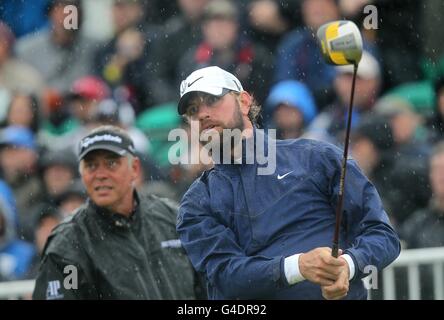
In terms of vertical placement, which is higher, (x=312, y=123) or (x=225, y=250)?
(x=312, y=123)

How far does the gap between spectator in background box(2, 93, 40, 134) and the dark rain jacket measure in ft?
11.9

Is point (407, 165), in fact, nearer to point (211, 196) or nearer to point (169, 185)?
point (169, 185)

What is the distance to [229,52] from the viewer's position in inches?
421

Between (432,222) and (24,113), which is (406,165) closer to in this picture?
(432,222)

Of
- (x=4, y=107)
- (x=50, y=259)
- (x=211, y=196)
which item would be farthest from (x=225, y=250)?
(x=4, y=107)

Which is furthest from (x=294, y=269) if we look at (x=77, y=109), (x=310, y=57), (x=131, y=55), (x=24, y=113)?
(x=131, y=55)

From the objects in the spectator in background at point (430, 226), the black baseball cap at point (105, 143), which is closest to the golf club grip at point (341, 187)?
the black baseball cap at point (105, 143)

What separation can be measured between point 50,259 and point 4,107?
14.4 ft

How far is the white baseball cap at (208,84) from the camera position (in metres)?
6.12

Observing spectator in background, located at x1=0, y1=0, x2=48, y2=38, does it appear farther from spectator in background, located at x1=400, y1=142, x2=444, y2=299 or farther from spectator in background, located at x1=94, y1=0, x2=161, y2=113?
spectator in background, located at x1=400, y1=142, x2=444, y2=299

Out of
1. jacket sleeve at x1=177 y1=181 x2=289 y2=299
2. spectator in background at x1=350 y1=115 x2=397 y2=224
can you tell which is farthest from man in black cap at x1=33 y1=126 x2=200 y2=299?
spectator in background at x1=350 y1=115 x2=397 y2=224

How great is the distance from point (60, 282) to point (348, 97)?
351 centimetres
